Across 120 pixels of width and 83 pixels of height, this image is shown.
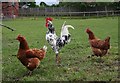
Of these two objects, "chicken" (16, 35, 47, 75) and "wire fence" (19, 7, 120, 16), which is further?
"wire fence" (19, 7, 120, 16)

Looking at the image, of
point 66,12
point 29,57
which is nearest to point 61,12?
point 66,12

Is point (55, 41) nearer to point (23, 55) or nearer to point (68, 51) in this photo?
point (23, 55)

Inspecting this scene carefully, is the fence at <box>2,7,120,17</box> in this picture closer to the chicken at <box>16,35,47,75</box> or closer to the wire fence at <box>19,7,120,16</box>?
the wire fence at <box>19,7,120,16</box>

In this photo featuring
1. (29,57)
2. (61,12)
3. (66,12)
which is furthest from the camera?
(61,12)

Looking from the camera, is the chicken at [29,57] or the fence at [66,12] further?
the fence at [66,12]

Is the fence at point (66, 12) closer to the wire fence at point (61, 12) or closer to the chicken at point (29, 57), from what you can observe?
the wire fence at point (61, 12)

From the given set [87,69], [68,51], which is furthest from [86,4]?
[87,69]

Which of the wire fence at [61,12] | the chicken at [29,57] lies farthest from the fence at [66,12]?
the chicken at [29,57]

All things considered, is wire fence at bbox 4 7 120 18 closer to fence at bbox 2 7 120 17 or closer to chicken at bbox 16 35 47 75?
fence at bbox 2 7 120 17

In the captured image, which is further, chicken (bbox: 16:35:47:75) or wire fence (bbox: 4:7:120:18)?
wire fence (bbox: 4:7:120:18)

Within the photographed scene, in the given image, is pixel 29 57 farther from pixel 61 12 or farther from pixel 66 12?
pixel 61 12

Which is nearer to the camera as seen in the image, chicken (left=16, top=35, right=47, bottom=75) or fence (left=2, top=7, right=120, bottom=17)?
chicken (left=16, top=35, right=47, bottom=75)

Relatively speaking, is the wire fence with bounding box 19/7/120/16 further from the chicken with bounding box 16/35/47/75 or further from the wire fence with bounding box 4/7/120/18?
the chicken with bounding box 16/35/47/75

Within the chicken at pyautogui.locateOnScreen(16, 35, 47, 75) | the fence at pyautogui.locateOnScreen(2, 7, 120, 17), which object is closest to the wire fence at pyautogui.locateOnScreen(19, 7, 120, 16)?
the fence at pyautogui.locateOnScreen(2, 7, 120, 17)
